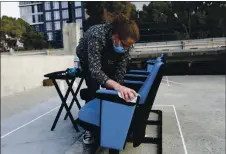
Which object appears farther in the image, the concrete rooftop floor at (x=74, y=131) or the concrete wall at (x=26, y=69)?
the concrete rooftop floor at (x=74, y=131)

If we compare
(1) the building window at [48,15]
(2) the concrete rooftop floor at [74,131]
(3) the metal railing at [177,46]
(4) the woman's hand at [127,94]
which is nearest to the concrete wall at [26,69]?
(2) the concrete rooftop floor at [74,131]

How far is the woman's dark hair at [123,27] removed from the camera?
→ 3.57ft

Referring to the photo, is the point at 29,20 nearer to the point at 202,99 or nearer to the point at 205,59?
the point at 202,99

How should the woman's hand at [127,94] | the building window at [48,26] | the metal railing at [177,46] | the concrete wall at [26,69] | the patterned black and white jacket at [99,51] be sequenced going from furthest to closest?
the metal railing at [177,46] < the building window at [48,26] < the patterned black and white jacket at [99,51] < the woman's hand at [127,94] < the concrete wall at [26,69]

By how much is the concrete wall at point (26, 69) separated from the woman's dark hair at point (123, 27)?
483 mm

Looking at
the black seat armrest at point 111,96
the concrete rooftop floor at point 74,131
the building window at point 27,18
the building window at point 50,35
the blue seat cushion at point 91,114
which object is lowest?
the concrete rooftop floor at point 74,131

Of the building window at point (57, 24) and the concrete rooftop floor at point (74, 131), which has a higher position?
the building window at point (57, 24)

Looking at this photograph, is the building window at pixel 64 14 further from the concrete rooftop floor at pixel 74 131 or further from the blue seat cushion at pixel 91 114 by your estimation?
the blue seat cushion at pixel 91 114

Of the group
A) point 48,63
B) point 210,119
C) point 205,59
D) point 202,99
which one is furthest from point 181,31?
point 210,119

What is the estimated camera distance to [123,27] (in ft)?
3.59

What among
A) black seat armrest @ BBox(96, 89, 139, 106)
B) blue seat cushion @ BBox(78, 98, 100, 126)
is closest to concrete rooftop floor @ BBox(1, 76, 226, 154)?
blue seat cushion @ BBox(78, 98, 100, 126)

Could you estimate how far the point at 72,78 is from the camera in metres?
1.97

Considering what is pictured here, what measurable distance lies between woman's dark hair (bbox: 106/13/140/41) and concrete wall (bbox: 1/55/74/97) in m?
0.48

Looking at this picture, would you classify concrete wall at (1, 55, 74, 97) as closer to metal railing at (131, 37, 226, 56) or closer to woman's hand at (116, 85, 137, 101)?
woman's hand at (116, 85, 137, 101)
